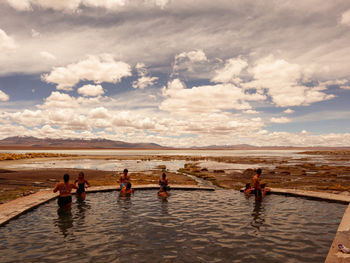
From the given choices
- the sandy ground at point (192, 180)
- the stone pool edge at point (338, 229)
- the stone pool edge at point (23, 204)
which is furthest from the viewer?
the sandy ground at point (192, 180)

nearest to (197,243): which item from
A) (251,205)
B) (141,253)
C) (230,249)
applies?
(230,249)

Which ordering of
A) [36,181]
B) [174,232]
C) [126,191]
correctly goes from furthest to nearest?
[36,181] → [126,191] → [174,232]

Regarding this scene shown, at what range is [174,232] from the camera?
1043 centimetres

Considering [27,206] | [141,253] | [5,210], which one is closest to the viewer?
[141,253]

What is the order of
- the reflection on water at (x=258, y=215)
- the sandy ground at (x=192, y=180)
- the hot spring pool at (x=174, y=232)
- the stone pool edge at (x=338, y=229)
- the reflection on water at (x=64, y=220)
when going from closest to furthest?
the stone pool edge at (x=338, y=229)
the hot spring pool at (x=174, y=232)
the reflection on water at (x=64, y=220)
the reflection on water at (x=258, y=215)
the sandy ground at (x=192, y=180)

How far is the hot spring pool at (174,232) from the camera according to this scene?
8.28 m

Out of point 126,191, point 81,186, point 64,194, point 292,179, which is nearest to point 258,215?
point 126,191

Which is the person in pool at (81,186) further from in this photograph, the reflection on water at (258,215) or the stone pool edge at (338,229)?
the stone pool edge at (338,229)

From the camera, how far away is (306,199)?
54.3ft

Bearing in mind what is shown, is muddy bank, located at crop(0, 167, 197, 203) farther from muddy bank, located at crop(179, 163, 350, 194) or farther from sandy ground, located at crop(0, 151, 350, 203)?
muddy bank, located at crop(179, 163, 350, 194)

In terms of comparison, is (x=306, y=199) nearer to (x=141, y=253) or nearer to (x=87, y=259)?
(x=141, y=253)

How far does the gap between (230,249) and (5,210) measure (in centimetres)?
1201

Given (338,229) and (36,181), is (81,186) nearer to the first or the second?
(36,181)

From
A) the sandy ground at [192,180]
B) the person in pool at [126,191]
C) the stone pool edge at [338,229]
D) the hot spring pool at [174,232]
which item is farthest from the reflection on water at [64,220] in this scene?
the stone pool edge at [338,229]
